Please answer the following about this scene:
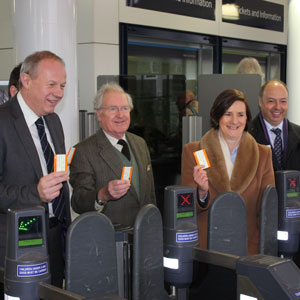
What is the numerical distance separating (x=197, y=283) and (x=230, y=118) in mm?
1139

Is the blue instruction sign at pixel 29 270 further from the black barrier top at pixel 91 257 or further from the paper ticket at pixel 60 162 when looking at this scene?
the paper ticket at pixel 60 162

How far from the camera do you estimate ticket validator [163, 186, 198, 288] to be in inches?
83.4

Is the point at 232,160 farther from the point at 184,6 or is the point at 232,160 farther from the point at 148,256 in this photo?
the point at 184,6

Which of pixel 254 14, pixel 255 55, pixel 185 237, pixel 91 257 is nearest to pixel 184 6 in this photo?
pixel 254 14

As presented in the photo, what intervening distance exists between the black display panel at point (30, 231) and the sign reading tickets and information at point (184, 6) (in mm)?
4653

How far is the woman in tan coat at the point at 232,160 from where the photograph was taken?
299 centimetres

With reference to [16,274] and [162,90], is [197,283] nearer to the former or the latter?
[16,274]

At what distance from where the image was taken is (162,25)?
21.2 feet

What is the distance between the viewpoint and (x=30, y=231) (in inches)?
69.7

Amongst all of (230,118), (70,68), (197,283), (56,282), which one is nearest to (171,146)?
(70,68)

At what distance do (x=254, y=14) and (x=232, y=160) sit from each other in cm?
553

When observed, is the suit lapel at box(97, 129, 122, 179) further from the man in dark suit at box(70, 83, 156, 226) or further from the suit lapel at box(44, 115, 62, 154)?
the suit lapel at box(44, 115, 62, 154)

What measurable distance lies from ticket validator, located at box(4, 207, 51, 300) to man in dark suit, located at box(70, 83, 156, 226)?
1.04 meters

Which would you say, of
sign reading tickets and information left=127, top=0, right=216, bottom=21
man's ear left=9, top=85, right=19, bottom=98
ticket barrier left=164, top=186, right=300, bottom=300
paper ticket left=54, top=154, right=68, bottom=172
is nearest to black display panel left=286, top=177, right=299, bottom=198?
ticket barrier left=164, top=186, right=300, bottom=300
